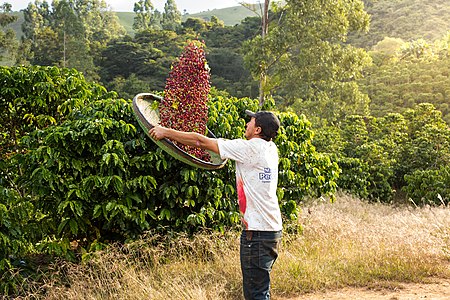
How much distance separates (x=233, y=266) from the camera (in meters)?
5.38

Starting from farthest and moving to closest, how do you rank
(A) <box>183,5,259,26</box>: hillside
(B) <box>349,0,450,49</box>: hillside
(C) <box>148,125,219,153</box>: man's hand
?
(A) <box>183,5,259,26</box>: hillside, (B) <box>349,0,450,49</box>: hillside, (C) <box>148,125,219,153</box>: man's hand

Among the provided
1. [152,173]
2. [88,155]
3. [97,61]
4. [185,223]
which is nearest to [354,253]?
[185,223]

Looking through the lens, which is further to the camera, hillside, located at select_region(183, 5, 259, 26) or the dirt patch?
hillside, located at select_region(183, 5, 259, 26)

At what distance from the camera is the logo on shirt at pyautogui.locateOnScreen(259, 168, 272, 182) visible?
367 centimetres

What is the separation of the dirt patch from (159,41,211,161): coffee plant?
1.88m

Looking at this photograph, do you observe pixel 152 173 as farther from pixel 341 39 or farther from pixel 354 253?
pixel 341 39

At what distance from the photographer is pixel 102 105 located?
5.89 meters

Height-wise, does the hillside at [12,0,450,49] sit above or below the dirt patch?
above

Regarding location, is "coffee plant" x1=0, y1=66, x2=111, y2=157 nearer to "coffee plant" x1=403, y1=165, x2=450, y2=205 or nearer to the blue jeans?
Result: the blue jeans

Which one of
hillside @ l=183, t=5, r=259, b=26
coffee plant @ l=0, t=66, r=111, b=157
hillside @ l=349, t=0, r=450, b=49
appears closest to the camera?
coffee plant @ l=0, t=66, r=111, b=157

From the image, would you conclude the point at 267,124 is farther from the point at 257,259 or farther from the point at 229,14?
the point at 229,14

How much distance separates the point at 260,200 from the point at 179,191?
2.44 m

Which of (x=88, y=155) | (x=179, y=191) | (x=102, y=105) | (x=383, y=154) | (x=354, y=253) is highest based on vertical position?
(x=102, y=105)

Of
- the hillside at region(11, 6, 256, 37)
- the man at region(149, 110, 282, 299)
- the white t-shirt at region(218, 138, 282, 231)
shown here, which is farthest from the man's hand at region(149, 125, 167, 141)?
the hillside at region(11, 6, 256, 37)
